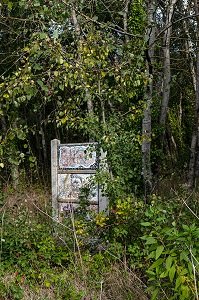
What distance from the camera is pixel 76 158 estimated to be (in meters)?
6.33

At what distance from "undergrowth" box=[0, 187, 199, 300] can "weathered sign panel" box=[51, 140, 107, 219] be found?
0.32 meters

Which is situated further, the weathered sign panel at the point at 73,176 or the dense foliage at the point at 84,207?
the weathered sign panel at the point at 73,176

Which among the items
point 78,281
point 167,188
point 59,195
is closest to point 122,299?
point 78,281

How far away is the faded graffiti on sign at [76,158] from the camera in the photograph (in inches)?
237

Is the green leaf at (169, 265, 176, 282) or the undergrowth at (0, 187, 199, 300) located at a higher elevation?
the green leaf at (169, 265, 176, 282)

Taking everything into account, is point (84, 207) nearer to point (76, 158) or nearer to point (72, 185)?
point (72, 185)

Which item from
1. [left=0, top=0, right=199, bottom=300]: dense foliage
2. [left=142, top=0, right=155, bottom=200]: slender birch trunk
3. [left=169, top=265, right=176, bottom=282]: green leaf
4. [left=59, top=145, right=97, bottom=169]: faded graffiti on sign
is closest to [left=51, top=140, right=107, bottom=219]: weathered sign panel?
[left=59, top=145, right=97, bottom=169]: faded graffiti on sign

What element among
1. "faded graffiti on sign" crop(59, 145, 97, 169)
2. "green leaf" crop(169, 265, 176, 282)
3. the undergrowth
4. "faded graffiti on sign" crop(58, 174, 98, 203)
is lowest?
the undergrowth

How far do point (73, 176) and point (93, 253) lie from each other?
1.55 meters

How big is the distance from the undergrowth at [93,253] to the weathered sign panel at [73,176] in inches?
12.5

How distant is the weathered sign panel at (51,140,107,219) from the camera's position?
5.84 metres

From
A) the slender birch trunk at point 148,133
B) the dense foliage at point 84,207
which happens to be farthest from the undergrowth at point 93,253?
the slender birch trunk at point 148,133

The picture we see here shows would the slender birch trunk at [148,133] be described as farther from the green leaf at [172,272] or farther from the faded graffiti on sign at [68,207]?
the green leaf at [172,272]

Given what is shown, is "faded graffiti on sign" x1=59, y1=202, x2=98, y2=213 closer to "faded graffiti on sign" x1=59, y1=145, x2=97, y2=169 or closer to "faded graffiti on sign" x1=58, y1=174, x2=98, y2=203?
"faded graffiti on sign" x1=58, y1=174, x2=98, y2=203
